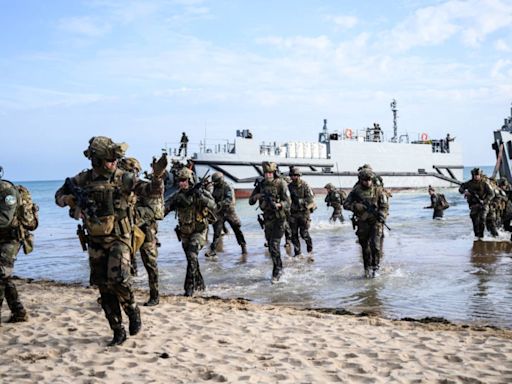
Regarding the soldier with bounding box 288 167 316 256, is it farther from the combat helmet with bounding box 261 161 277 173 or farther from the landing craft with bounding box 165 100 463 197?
the landing craft with bounding box 165 100 463 197

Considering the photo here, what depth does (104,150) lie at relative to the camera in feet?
16.5

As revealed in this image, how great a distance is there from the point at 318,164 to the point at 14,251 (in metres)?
34.2

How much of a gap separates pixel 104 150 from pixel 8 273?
1883mm

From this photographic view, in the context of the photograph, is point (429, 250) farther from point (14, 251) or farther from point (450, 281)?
point (14, 251)

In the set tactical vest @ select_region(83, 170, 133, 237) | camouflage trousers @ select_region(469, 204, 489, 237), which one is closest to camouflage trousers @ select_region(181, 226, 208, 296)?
tactical vest @ select_region(83, 170, 133, 237)

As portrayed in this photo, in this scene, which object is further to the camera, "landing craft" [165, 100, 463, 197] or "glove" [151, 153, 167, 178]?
"landing craft" [165, 100, 463, 197]

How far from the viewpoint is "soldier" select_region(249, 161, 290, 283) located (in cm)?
927

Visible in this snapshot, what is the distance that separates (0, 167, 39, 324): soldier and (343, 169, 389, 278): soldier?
4.91m

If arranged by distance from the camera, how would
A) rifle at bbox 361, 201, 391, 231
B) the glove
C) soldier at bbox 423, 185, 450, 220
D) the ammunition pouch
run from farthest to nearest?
soldier at bbox 423, 185, 450, 220
rifle at bbox 361, 201, 391, 231
the ammunition pouch
the glove

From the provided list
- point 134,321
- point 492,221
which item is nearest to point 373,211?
point 134,321

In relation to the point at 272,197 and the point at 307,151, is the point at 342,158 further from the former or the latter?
the point at 272,197

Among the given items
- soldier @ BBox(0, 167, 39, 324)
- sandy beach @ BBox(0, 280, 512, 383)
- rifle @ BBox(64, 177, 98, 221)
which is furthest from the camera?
soldier @ BBox(0, 167, 39, 324)

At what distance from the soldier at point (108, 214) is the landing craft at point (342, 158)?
1036 inches

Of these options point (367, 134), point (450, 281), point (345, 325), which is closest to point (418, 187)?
point (367, 134)
